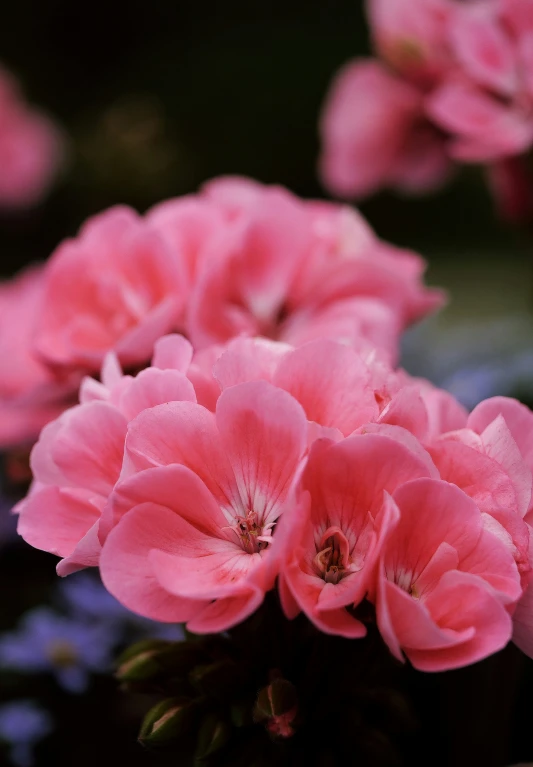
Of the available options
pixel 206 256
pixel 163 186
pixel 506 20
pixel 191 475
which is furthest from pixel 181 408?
pixel 163 186

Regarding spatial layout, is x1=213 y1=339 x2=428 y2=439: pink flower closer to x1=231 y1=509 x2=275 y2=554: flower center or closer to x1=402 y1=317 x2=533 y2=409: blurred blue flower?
x1=231 y1=509 x2=275 y2=554: flower center

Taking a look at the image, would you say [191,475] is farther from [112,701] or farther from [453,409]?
[112,701]

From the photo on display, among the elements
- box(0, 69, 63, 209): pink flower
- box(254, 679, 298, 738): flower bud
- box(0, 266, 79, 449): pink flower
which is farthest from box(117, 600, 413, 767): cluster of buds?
box(0, 69, 63, 209): pink flower

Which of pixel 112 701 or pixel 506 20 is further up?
pixel 506 20

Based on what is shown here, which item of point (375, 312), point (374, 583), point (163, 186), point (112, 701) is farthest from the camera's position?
point (163, 186)

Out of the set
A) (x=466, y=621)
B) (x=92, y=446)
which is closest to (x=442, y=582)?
(x=466, y=621)

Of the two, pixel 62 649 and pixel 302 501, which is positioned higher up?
pixel 302 501

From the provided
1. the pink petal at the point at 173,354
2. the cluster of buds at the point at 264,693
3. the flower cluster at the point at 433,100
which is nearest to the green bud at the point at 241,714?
the cluster of buds at the point at 264,693

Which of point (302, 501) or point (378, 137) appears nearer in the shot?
point (302, 501)

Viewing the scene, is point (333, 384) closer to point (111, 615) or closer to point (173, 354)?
point (173, 354)
